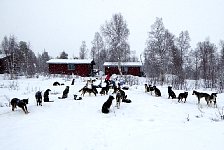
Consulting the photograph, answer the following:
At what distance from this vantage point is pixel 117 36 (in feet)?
137

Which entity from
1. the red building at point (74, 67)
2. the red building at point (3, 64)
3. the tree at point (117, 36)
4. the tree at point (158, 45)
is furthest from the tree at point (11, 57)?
the tree at point (158, 45)

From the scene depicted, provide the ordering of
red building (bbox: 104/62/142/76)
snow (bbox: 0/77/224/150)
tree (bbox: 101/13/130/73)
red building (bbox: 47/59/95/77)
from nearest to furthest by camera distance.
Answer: snow (bbox: 0/77/224/150), tree (bbox: 101/13/130/73), red building (bbox: 47/59/95/77), red building (bbox: 104/62/142/76)

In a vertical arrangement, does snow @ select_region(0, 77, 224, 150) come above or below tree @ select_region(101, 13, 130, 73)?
below

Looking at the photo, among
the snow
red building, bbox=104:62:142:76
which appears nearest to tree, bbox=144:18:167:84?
red building, bbox=104:62:142:76

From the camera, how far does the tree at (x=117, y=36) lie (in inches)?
1646

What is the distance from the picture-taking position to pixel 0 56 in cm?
4856

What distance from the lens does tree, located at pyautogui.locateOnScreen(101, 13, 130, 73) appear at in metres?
41.8

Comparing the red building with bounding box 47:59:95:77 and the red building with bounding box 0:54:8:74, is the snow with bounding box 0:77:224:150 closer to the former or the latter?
the red building with bounding box 47:59:95:77

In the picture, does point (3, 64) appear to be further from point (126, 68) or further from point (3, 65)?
point (126, 68)

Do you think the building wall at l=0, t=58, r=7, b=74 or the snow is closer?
the snow

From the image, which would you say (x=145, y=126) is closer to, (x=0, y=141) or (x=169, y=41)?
(x=0, y=141)

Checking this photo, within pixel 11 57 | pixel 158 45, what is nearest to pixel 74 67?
pixel 11 57

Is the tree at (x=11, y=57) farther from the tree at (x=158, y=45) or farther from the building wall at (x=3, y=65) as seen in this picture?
the tree at (x=158, y=45)

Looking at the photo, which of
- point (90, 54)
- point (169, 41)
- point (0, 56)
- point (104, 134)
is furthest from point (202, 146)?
point (90, 54)
